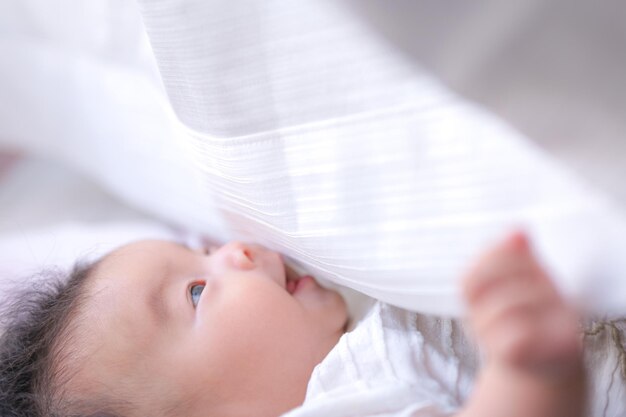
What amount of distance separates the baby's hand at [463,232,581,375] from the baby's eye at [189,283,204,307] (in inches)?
15.5

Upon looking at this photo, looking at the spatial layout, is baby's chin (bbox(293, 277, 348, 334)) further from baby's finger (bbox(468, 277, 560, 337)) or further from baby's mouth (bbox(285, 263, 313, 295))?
baby's finger (bbox(468, 277, 560, 337))

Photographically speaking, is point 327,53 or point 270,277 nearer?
point 327,53

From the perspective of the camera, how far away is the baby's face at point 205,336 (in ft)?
2.34

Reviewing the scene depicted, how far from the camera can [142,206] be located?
1.08 m

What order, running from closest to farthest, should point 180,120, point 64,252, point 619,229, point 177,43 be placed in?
point 619,229 < point 177,43 < point 180,120 < point 64,252

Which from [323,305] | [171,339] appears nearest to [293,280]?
[323,305]

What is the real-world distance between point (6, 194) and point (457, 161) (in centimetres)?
97

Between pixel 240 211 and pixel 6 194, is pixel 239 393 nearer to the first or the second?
pixel 240 211

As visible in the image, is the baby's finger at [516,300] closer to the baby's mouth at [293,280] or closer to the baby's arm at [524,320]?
the baby's arm at [524,320]

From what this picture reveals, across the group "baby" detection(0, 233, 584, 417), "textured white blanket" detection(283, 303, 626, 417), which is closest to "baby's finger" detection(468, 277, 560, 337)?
"textured white blanket" detection(283, 303, 626, 417)

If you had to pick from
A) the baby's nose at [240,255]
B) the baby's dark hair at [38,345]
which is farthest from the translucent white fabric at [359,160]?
the baby's dark hair at [38,345]

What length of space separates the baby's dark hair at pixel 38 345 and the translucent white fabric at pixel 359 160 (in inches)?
7.9

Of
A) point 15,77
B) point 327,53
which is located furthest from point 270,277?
point 15,77

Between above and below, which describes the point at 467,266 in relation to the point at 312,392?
above
